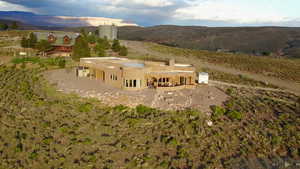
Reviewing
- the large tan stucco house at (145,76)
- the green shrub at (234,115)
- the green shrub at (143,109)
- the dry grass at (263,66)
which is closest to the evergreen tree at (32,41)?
the large tan stucco house at (145,76)

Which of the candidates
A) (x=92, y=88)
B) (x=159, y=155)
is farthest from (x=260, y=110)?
(x=92, y=88)

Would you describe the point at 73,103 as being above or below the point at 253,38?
below

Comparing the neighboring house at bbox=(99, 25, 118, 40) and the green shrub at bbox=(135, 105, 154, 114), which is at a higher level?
the neighboring house at bbox=(99, 25, 118, 40)

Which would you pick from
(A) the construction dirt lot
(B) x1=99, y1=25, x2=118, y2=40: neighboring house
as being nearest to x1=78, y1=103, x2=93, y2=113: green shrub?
(A) the construction dirt lot

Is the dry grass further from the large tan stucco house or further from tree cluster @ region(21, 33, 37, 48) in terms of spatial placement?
tree cluster @ region(21, 33, 37, 48)

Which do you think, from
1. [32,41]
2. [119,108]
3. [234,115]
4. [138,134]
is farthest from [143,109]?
[32,41]

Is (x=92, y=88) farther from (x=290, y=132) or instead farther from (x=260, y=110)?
(x=290, y=132)

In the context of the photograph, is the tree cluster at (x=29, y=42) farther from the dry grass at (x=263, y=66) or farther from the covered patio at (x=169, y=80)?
the covered patio at (x=169, y=80)
